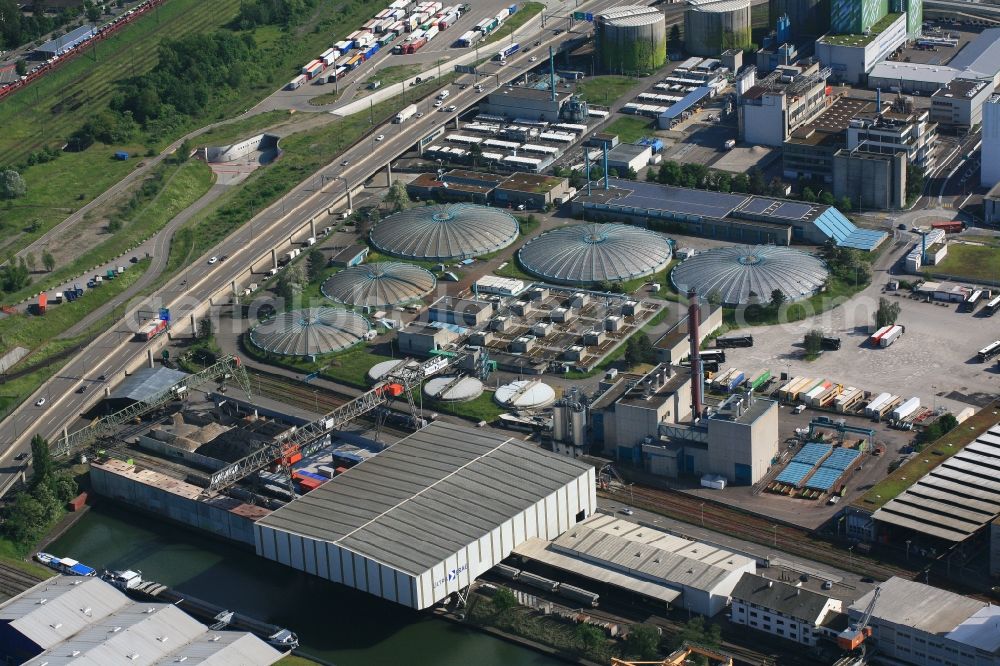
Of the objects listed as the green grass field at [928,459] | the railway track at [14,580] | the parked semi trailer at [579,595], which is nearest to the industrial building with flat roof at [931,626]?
the green grass field at [928,459]

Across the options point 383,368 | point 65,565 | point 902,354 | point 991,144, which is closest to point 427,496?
point 65,565

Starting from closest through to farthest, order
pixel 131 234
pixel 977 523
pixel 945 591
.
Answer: pixel 945 591 → pixel 977 523 → pixel 131 234

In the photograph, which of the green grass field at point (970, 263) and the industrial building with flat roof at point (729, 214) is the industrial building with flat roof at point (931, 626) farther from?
the industrial building with flat roof at point (729, 214)

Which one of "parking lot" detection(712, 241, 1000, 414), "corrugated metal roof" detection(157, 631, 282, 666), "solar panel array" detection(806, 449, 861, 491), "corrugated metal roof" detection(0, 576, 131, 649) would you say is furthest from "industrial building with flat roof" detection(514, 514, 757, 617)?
"parking lot" detection(712, 241, 1000, 414)

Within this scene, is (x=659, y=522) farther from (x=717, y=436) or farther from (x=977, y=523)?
(x=977, y=523)

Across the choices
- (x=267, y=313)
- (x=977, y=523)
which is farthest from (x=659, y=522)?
(x=267, y=313)

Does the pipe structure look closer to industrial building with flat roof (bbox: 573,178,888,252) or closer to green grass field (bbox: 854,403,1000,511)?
green grass field (bbox: 854,403,1000,511)

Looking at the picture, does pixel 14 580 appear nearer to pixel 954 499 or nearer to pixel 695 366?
pixel 695 366
